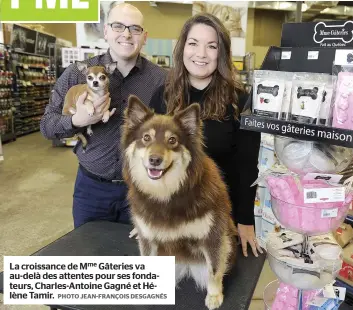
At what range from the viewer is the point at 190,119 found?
4.57 feet

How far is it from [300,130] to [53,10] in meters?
1.95

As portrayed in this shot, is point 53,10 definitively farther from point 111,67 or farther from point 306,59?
point 306,59

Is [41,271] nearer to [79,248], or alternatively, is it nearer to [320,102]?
[79,248]

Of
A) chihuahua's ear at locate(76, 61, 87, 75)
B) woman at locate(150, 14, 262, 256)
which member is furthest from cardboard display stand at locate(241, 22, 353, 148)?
chihuahua's ear at locate(76, 61, 87, 75)

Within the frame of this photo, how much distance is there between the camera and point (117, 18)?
6.64 ft

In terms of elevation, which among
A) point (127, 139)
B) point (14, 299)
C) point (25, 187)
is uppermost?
point (127, 139)

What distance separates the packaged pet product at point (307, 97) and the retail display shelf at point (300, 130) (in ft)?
0.12

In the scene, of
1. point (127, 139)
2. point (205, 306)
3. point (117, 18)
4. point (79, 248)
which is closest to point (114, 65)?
point (117, 18)

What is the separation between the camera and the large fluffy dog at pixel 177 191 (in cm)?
135

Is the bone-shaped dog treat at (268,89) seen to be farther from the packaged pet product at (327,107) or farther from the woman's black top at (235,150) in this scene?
the woman's black top at (235,150)

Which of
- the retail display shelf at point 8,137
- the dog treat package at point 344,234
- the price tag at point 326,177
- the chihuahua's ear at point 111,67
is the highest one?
the chihuahua's ear at point 111,67

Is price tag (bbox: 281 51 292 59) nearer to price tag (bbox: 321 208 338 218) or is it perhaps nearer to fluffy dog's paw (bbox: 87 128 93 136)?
price tag (bbox: 321 208 338 218)

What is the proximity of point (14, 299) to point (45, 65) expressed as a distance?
10219 mm

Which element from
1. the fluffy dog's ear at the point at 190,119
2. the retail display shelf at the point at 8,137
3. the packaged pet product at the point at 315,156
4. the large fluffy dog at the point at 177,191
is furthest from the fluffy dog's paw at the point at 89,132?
the retail display shelf at the point at 8,137
